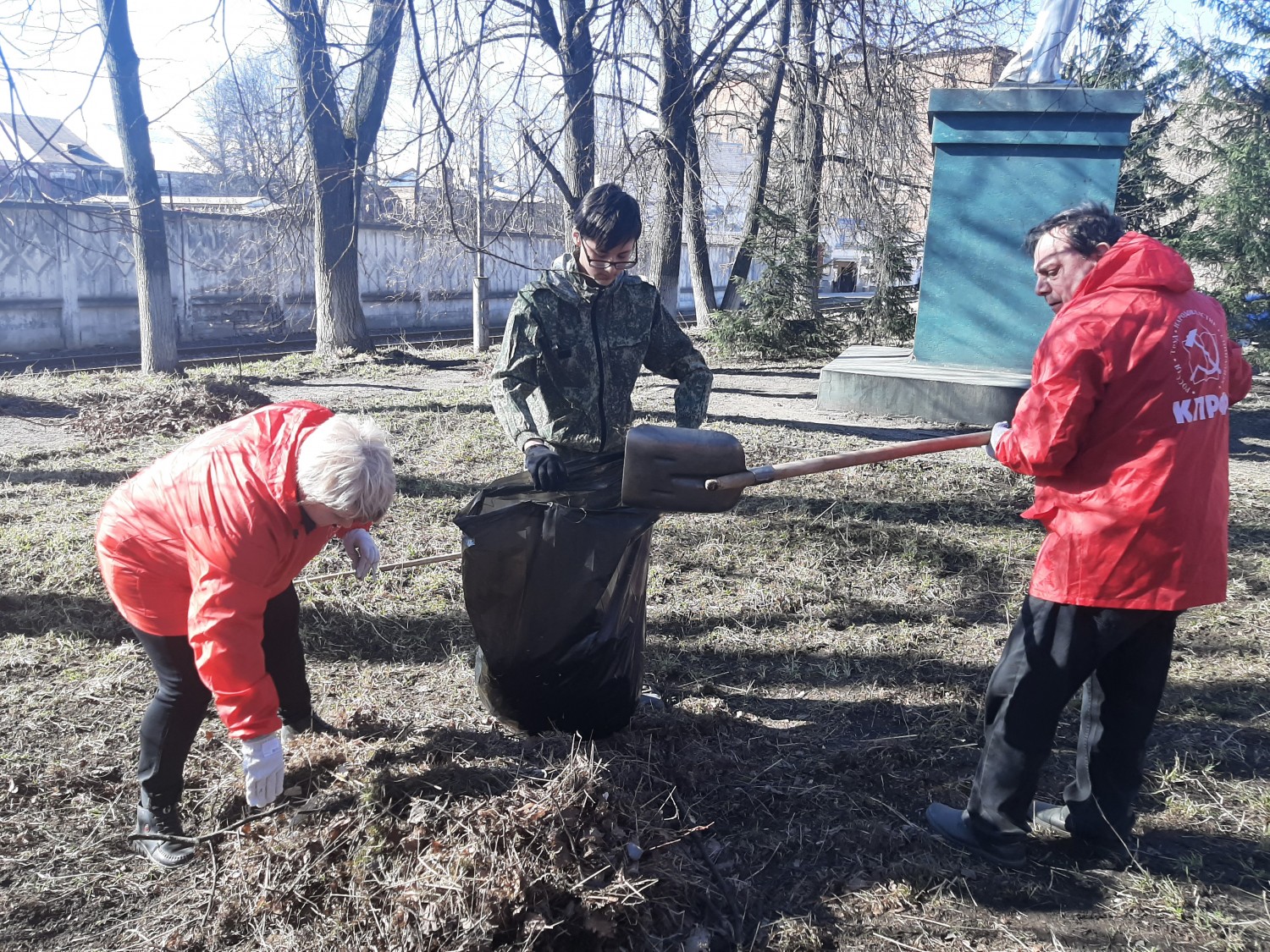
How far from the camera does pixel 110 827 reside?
2.42m

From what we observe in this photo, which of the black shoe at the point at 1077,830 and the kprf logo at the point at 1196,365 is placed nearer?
the kprf logo at the point at 1196,365

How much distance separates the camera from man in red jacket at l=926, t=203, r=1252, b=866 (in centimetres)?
199

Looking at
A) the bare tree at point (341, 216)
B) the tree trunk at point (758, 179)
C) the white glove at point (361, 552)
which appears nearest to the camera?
the white glove at point (361, 552)

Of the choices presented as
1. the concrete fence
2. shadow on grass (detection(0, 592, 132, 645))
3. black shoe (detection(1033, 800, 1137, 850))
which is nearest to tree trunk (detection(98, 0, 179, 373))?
the concrete fence

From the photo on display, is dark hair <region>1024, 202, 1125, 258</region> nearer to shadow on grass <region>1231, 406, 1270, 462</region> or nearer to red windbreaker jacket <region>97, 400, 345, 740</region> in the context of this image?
red windbreaker jacket <region>97, 400, 345, 740</region>

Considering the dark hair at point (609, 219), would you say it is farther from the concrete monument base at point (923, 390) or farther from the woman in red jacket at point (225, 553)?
the concrete monument base at point (923, 390)

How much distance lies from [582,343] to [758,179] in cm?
1102

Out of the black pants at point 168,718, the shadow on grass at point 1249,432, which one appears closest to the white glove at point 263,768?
the black pants at point 168,718

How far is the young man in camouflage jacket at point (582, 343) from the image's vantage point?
8.66 ft

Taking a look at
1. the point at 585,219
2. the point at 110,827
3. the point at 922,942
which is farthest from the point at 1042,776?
the point at 110,827

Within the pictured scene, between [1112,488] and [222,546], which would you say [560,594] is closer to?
[222,546]

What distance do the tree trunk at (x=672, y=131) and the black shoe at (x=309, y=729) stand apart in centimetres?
449

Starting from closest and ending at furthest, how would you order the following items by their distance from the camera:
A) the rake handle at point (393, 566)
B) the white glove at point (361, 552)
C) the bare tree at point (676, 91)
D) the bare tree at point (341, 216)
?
the white glove at point (361, 552), the rake handle at point (393, 566), the bare tree at point (676, 91), the bare tree at point (341, 216)

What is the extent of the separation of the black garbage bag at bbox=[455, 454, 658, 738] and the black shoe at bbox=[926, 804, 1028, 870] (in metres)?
0.92
